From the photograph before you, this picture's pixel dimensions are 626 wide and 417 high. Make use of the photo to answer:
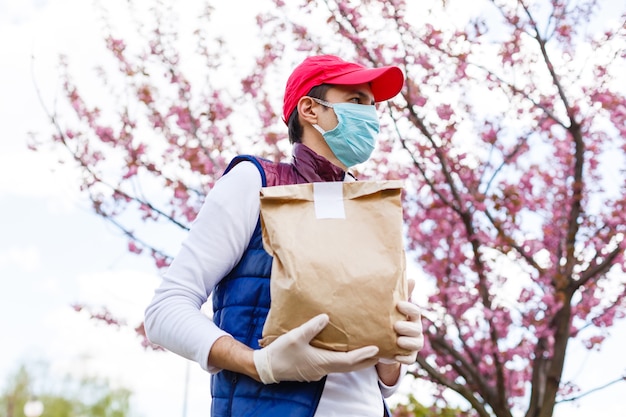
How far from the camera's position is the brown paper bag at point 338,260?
150 cm

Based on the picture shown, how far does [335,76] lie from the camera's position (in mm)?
2020

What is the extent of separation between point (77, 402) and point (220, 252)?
2784 cm

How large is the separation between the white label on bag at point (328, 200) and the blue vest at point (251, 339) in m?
0.20

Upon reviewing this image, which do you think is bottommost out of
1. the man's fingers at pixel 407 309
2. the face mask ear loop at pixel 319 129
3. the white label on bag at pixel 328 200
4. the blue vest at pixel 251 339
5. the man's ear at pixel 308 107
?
the blue vest at pixel 251 339

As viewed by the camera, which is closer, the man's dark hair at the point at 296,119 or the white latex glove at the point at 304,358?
the white latex glove at the point at 304,358

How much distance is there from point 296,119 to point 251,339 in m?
0.70

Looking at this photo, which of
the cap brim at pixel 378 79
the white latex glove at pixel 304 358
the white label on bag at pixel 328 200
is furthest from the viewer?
the cap brim at pixel 378 79

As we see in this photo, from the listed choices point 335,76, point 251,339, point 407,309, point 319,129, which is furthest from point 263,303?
point 335,76

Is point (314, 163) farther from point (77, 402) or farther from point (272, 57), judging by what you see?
point (77, 402)

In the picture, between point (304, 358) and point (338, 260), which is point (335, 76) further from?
point (304, 358)

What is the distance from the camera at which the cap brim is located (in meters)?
1.96

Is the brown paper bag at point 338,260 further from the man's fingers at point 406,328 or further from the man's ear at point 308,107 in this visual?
the man's ear at point 308,107

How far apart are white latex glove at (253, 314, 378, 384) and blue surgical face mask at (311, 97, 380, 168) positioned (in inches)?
27.0

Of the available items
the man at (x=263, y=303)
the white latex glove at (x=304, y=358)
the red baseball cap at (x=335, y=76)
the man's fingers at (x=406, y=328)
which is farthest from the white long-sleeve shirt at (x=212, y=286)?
the red baseball cap at (x=335, y=76)
